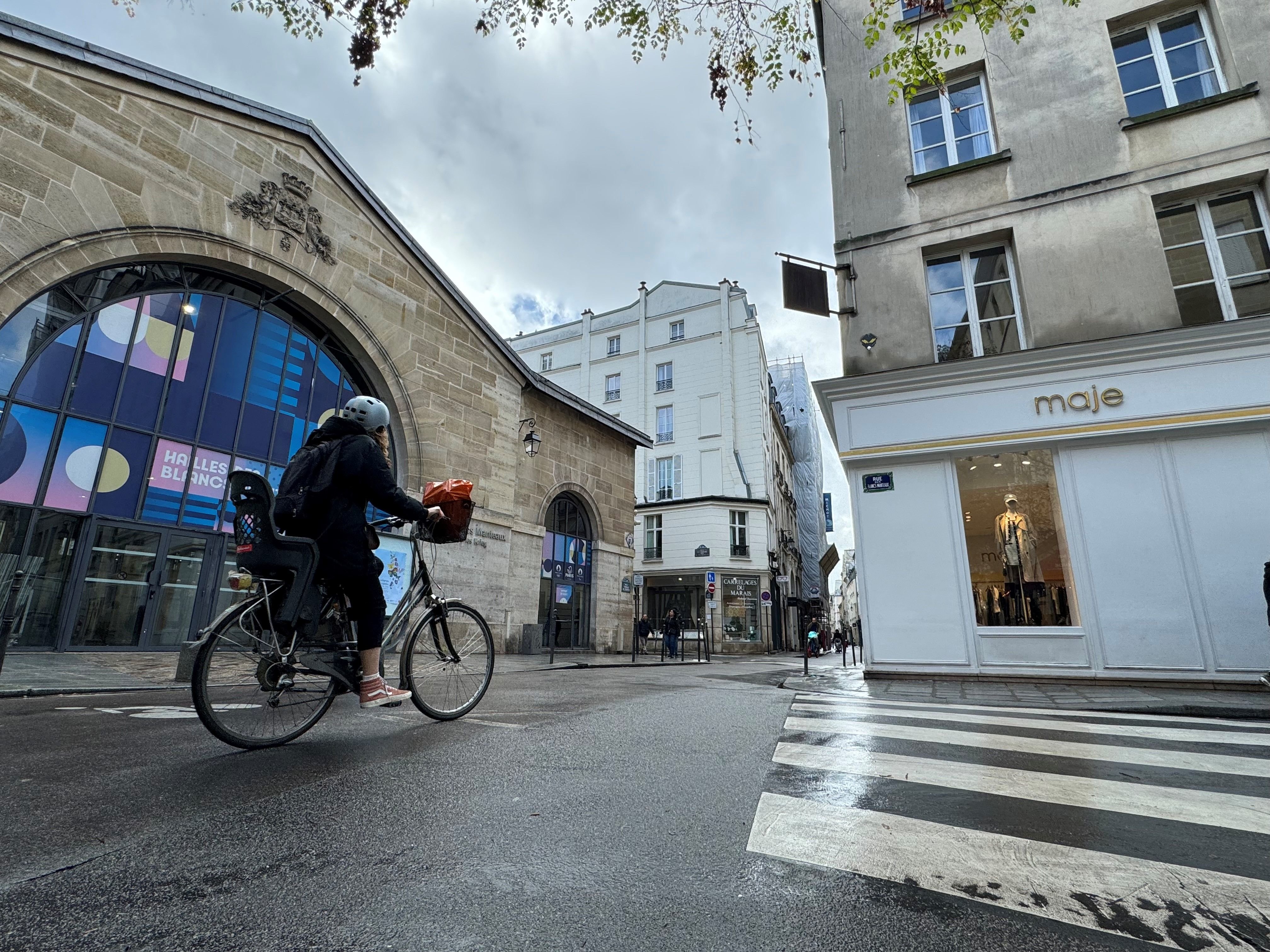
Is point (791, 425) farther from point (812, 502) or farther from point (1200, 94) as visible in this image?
point (1200, 94)

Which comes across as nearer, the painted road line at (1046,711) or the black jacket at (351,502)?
the black jacket at (351,502)

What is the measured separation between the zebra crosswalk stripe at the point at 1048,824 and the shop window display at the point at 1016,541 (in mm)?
4542

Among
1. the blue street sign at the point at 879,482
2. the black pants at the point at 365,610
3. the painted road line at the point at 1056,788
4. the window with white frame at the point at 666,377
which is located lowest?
the painted road line at the point at 1056,788

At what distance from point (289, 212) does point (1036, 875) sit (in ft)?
49.5

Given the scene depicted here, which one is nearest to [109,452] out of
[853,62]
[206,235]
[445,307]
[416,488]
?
[206,235]

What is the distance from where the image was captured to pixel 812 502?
161 feet

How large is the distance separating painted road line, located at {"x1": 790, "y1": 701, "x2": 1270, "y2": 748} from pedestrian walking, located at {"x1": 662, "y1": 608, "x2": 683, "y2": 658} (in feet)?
57.9

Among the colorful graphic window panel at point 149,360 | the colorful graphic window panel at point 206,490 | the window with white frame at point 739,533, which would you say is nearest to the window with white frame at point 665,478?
the window with white frame at point 739,533

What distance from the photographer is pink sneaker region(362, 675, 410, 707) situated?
3.43 meters

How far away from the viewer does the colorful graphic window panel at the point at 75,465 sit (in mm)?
10461

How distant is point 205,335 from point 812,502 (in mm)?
43448

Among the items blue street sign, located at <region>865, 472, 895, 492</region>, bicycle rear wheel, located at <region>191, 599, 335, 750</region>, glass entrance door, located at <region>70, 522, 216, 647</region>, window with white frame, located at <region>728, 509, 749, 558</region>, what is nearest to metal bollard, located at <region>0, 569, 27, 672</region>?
glass entrance door, located at <region>70, 522, 216, 647</region>

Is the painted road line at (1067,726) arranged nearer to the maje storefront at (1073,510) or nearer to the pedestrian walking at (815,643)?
the maje storefront at (1073,510)

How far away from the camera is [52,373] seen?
10.5m
